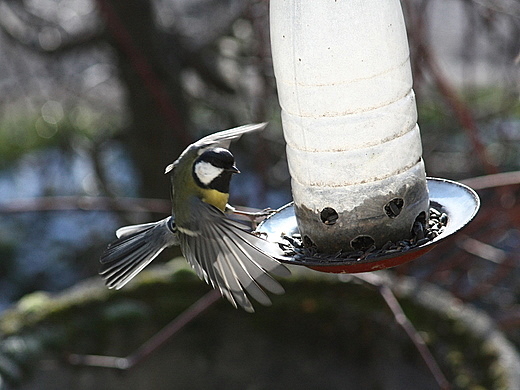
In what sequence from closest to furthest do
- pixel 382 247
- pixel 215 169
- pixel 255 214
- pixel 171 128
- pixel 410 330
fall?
1. pixel 382 247
2. pixel 215 169
3. pixel 255 214
4. pixel 410 330
5. pixel 171 128

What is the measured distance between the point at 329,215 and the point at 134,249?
664 millimetres

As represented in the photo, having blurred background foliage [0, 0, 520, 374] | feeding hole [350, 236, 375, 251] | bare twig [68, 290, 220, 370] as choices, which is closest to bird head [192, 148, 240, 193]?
feeding hole [350, 236, 375, 251]

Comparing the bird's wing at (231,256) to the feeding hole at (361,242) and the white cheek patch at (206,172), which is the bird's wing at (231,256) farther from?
the feeding hole at (361,242)

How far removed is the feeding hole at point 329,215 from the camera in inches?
66.2

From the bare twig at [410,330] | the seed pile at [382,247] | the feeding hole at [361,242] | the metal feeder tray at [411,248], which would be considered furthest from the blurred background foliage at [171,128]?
the feeding hole at [361,242]

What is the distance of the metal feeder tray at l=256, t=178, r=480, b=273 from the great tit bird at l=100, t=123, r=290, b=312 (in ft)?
0.31

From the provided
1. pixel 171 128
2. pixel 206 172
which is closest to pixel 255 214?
pixel 206 172

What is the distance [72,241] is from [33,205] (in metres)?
2.32

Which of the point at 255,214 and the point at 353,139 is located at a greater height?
the point at 353,139

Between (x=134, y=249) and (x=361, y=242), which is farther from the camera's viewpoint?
(x=134, y=249)

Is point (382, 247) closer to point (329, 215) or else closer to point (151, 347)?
point (329, 215)

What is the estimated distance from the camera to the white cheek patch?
1.85 metres

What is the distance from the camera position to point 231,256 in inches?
64.0

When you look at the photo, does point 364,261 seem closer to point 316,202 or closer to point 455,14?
point 316,202
